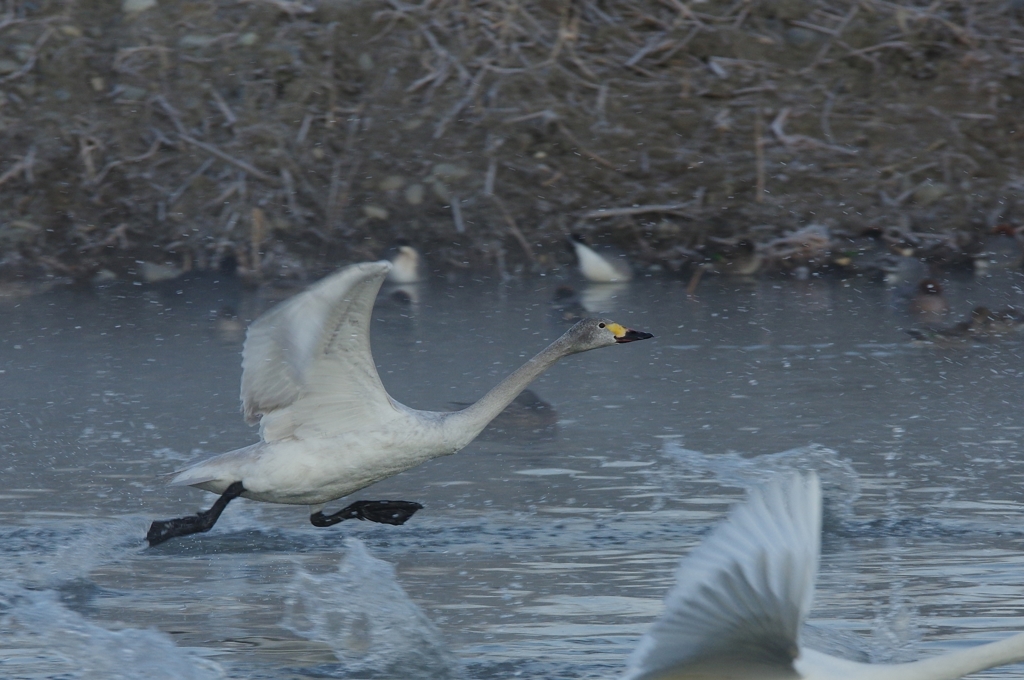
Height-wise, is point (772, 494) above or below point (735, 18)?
below

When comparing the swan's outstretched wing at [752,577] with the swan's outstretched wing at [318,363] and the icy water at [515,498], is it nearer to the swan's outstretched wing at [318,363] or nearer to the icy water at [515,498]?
the icy water at [515,498]

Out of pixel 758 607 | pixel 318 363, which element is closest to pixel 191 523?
pixel 318 363

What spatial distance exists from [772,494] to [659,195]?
963 cm

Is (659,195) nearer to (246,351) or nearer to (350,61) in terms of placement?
(350,61)

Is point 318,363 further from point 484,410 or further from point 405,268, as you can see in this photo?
point 405,268

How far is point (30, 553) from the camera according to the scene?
5.26 m

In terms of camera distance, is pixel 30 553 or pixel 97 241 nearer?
pixel 30 553

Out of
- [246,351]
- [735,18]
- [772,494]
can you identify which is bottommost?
[246,351]

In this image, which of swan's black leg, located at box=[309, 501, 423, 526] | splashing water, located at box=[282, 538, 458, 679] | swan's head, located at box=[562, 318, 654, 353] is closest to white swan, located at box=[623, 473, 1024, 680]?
splashing water, located at box=[282, 538, 458, 679]

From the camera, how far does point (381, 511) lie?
221 inches

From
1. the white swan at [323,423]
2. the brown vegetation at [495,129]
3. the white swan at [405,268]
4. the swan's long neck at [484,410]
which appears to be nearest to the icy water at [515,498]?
the white swan at [323,423]

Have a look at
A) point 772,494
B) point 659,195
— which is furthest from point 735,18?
point 772,494

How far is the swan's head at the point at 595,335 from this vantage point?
5.91 meters

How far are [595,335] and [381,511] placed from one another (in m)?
1.06
